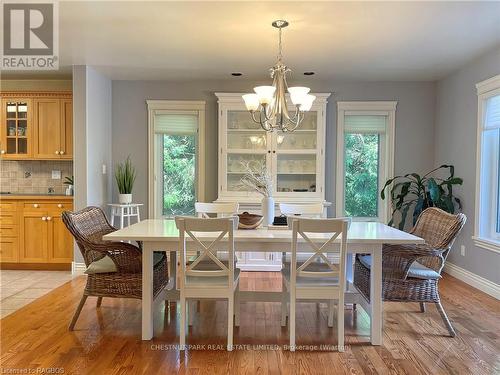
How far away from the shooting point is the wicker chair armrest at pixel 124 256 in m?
2.83

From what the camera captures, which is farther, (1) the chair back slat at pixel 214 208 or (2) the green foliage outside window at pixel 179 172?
(2) the green foliage outside window at pixel 179 172

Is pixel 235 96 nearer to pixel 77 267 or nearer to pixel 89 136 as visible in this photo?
pixel 89 136

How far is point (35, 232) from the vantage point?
4.79 m

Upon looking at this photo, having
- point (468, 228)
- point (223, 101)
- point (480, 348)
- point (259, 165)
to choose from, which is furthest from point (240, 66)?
point (480, 348)

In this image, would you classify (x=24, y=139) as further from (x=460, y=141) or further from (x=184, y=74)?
(x=460, y=141)

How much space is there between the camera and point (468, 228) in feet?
14.5

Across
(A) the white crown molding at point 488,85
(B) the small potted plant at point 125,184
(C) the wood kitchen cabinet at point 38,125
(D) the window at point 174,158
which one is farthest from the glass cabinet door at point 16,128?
(A) the white crown molding at point 488,85

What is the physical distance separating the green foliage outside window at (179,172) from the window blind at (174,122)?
14cm

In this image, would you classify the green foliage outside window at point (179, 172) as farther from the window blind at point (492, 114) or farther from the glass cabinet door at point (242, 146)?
the window blind at point (492, 114)

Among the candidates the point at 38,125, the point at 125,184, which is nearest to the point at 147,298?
the point at 125,184

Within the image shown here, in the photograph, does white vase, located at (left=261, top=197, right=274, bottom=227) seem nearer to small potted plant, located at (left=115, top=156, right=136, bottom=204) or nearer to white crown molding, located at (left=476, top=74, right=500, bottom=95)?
small potted plant, located at (left=115, top=156, right=136, bottom=204)

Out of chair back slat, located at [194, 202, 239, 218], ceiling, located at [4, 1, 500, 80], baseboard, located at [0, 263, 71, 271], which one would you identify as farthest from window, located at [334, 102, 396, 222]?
baseboard, located at [0, 263, 71, 271]

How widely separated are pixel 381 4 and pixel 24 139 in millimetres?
4405

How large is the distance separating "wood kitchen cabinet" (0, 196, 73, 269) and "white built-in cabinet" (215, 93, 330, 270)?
1962mm
